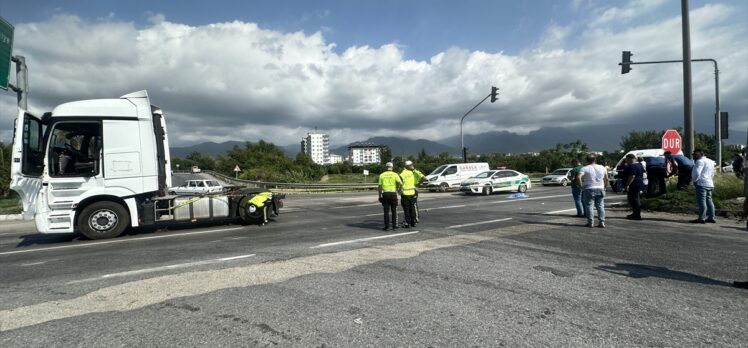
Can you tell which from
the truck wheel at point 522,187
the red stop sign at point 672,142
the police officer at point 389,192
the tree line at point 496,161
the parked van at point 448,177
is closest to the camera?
the police officer at point 389,192

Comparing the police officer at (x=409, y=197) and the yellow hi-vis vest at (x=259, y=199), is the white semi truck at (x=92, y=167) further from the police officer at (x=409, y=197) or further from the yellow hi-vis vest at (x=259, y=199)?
the police officer at (x=409, y=197)

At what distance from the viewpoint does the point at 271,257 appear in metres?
6.43

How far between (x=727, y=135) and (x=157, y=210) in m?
19.6

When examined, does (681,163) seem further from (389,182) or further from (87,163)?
(87,163)

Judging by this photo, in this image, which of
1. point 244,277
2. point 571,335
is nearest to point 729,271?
point 571,335

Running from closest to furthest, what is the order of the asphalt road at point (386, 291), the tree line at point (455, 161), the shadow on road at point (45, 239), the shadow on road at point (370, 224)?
1. the asphalt road at point (386, 291)
2. the shadow on road at point (45, 239)
3. the shadow on road at point (370, 224)
4. the tree line at point (455, 161)

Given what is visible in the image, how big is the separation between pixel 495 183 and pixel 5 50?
71.6 ft

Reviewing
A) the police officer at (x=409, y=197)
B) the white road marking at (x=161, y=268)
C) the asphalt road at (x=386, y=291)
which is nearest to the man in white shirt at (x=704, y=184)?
the asphalt road at (x=386, y=291)

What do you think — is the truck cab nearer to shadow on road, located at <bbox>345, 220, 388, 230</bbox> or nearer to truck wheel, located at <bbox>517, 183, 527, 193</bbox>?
shadow on road, located at <bbox>345, 220, 388, 230</bbox>

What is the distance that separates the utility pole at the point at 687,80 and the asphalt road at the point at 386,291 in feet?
17.8

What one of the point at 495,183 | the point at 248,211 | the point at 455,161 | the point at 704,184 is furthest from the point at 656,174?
the point at 455,161

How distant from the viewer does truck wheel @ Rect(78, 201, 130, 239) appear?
888cm

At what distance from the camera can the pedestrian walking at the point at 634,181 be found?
9615 millimetres

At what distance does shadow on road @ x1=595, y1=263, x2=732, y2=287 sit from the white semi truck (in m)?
9.51
